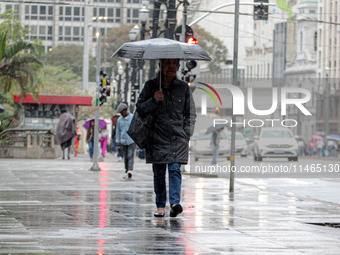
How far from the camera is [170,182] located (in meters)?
11.6

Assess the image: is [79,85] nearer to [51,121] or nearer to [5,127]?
[51,121]

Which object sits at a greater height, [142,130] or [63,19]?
[63,19]

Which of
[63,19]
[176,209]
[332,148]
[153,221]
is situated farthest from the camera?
[63,19]

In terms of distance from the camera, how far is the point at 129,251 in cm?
812

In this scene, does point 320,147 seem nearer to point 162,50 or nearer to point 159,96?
point 162,50

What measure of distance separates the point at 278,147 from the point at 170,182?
101 feet

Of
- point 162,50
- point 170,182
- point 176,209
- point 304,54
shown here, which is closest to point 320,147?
point 304,54

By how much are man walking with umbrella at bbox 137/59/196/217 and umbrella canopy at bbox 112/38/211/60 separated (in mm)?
263

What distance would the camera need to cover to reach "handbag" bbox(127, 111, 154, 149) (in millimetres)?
11656

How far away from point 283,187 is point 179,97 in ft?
31.9

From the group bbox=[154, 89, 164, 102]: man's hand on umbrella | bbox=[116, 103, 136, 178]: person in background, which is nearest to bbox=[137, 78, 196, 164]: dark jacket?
bbox=[154, 89, 164, 102]: man's hand on umbrella

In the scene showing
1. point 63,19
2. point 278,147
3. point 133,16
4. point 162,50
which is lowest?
point 278,147

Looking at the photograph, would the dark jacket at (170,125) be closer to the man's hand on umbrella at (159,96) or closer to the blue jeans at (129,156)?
the man's hand on umbrella at (159,96)

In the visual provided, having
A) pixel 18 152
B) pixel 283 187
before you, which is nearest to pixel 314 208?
pixel 283 187
